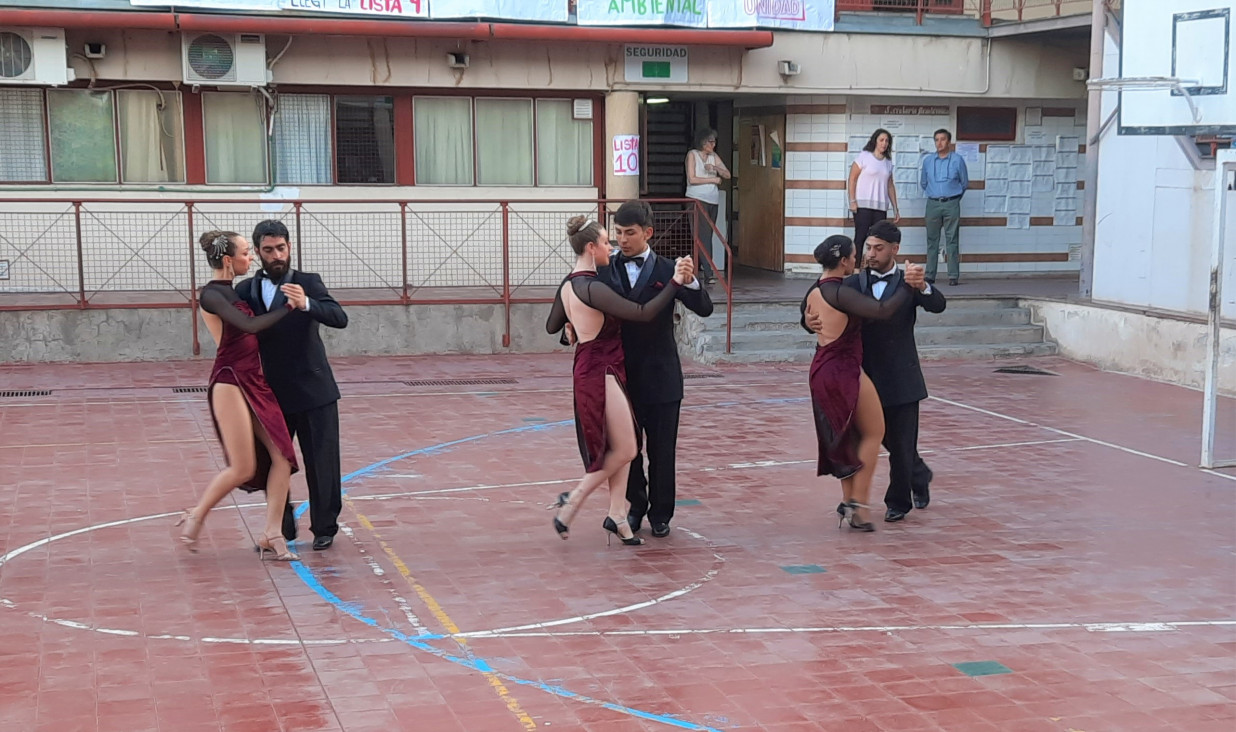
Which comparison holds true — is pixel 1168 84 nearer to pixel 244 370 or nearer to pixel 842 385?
pixel 842 385

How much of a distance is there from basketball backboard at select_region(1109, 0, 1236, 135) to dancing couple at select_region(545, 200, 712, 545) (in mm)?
5635

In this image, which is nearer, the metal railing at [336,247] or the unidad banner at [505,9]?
the metal railing at [336,247]

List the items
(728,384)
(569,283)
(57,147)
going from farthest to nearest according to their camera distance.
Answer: (57,147), (728,384), (569,283)

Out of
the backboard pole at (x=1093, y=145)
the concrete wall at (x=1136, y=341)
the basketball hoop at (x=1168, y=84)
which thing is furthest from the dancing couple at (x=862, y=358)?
the backboard pole at (x=1093, y=145)

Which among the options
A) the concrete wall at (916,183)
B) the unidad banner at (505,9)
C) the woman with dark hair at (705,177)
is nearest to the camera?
the unidad banner at (505,9)

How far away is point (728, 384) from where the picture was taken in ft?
44.9

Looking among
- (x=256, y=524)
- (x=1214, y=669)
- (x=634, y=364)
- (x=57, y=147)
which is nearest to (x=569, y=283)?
(x=634, y=364)

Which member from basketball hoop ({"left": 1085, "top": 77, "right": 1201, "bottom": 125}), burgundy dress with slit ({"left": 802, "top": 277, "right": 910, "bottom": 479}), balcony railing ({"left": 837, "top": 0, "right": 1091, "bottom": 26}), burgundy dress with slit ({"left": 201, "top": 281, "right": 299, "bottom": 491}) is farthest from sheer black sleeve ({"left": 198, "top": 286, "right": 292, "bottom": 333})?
balcony railing ({"left": 837, "top": 0, "right": 1091, "bottom": 26})

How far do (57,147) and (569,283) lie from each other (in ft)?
→ 34.6

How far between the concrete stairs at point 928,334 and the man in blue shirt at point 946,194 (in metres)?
1.55

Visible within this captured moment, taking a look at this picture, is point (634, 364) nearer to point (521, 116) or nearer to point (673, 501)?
point (673, 501)

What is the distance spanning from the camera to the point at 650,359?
302 inches

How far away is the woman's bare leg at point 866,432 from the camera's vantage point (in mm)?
7961

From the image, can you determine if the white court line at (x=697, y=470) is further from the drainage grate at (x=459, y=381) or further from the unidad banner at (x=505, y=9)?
the unidad banner at (x=505, y=9)
